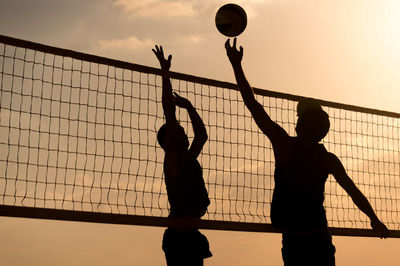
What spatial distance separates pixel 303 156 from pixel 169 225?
4.24 ft

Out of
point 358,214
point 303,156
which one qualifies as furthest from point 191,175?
point 358,214

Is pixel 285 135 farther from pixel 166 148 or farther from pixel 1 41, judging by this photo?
pixel 1 41

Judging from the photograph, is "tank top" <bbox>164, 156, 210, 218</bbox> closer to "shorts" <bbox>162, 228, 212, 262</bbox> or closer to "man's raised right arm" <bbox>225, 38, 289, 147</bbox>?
"shorts" <bbox>162, 228, 212, 262</bbox>

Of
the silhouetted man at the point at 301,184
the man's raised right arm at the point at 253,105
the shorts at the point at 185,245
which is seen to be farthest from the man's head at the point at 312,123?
the shorts at the point at 185,245

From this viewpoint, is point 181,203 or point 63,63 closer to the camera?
point 181,203

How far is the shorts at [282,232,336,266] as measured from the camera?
514 centimetres

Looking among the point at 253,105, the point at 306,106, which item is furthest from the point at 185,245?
the point at 306,106

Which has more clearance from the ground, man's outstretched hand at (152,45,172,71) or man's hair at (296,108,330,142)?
man's outstretched hand at (152,45,172,71)

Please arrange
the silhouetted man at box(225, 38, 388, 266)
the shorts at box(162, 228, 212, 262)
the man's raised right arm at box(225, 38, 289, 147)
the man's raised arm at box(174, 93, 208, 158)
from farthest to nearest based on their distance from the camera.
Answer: the man's raised arm at box(174, 93, 208, 158), the shorts at box(162, 228, 212, 262), the silhouetted man at box(225, 38, 388, 266), the man's raised right arm at box(225, 38, 289, 147)

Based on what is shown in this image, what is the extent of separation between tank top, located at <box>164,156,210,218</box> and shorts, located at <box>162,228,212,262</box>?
0.15 metres

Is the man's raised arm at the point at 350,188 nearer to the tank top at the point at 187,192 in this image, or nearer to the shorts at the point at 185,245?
the tank top at the point at 187,192

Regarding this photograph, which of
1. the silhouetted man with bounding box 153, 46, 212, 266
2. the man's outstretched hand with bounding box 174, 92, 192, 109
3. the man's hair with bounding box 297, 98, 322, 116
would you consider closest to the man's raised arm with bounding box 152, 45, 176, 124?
the silhouetted man with bounding box 153, 46, 212, 266

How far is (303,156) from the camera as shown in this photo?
5.16 metres

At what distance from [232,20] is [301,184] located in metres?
2.10
